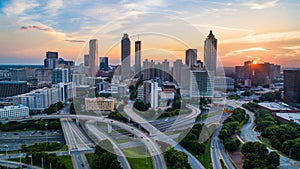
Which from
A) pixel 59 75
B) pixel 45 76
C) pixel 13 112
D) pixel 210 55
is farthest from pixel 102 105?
pixel 45 76

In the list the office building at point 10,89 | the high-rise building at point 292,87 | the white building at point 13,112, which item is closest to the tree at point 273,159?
the high-rise building at point 292,87

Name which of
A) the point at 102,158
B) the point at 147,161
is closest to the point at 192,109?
the point at 147,161

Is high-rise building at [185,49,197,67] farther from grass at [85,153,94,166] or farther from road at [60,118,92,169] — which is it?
road at [60,118,92,169]

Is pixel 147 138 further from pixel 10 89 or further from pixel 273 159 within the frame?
pixel 10 89

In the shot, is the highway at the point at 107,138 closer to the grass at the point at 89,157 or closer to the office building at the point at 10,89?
the grass at the point at 89,157

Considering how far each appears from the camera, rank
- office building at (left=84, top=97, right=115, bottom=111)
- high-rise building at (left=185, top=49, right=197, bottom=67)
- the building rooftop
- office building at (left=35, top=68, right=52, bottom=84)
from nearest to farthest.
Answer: high-rise building at (left=185, top=49, right=197, bottom=67) → the building rooftop → office building at (left=84, top=97, right=115, bottom=111) → office building at (left=35, top=68, right=52, bottom=84)

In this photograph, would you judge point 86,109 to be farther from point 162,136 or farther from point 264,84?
point 264,84

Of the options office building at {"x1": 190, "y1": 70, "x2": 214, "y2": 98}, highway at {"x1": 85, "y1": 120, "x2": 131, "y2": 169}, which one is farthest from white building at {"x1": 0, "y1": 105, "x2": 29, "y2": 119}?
office building at {"x1": 190, "y1": 70, "x2": 214, "y2": 98}
